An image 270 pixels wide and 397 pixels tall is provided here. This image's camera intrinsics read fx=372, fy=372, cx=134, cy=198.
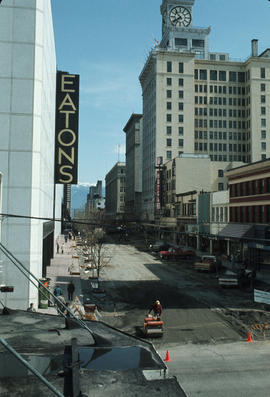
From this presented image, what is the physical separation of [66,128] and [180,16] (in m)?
101

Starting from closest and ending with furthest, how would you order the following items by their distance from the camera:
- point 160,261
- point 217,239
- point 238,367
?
point 238,367, point 160,261, point 217,239

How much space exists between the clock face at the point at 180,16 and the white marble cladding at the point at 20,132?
107 meters

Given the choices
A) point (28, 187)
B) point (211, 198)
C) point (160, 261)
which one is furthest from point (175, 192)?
point (28, 187)

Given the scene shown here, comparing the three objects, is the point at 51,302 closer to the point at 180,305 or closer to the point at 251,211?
the point at 180,305

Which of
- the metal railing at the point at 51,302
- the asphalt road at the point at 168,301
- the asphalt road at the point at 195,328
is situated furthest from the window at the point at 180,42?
the metal railing at the point at 51,302

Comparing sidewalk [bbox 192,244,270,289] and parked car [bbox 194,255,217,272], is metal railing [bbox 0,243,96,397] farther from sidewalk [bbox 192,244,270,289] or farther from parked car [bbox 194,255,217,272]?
parked car [bbox 194,255,217,272]

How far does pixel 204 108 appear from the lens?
3986 inches

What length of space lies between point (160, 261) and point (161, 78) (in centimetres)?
5802

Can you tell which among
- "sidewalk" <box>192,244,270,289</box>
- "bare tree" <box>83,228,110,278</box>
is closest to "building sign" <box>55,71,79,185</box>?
"bare tree" <box>83,228,110,278</box>

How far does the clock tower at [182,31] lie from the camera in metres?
113

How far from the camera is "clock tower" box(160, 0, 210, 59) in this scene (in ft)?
371

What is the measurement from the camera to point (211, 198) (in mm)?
60438

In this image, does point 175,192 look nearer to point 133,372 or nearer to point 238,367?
point 238,367

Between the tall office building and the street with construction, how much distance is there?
5784 centimetres
